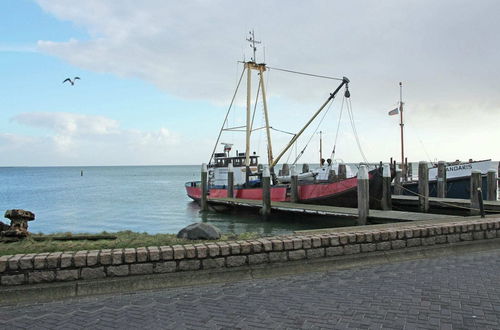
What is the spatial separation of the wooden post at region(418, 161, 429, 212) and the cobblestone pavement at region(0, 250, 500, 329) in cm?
1089

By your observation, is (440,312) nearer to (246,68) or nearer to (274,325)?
(274,325)

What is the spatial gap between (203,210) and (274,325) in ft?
71.8

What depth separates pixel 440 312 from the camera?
15.5ft

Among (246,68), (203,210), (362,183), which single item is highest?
(246,68)

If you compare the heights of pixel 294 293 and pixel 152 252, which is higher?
pixel 152 252

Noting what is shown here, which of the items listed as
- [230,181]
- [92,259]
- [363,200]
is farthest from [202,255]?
[230,181]

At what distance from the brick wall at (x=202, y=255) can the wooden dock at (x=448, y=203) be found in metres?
7.65

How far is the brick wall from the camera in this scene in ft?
18.0

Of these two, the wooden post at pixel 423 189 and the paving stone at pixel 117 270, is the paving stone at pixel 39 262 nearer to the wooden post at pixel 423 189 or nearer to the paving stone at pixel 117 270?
the paving stone at pixel 117 270

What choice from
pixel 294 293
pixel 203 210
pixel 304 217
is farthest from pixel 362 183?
pixel 203 210

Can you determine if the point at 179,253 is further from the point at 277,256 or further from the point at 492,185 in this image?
the point at 492,185

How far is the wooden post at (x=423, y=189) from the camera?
17.0 metres

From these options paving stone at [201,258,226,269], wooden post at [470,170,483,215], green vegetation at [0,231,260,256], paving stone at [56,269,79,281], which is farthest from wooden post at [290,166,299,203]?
paving stone at [56,269,79,281]

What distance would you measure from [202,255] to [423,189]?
13.5m
